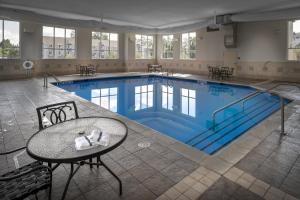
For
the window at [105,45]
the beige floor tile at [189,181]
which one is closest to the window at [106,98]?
the beige floor tile at [189,181]

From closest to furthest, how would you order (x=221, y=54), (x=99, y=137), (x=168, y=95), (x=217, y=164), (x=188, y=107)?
(x=99, y=137) → (x=217, y=164) → (x=188, y=107) → (x=168, y=95) → (x=221, y=54)

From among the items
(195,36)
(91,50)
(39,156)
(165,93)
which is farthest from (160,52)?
(39,156)

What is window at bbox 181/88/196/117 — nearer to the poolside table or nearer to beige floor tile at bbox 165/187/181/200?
beige floor tile at bbox 165/187/181/200

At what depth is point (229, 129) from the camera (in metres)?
4.65

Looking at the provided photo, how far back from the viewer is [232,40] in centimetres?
1077

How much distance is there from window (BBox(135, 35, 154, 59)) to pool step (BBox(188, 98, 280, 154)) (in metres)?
10.6

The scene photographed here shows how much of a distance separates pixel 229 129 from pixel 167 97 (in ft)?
12.1

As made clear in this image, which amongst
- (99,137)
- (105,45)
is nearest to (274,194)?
(99,137)

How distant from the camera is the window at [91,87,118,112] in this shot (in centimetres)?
664

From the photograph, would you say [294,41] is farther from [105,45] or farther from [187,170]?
[105,45]

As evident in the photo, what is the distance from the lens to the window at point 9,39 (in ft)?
33.4

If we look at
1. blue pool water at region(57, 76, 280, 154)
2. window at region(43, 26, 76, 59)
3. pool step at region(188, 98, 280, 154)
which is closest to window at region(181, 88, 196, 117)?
blue pool water at region(57, 76, 280, 154)

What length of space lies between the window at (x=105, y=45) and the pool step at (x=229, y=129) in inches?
410

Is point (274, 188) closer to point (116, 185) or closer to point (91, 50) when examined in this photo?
point (116, 185)
